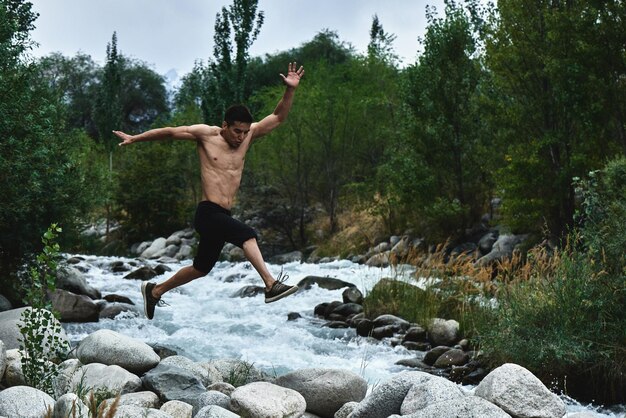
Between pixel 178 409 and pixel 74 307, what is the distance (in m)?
7.65

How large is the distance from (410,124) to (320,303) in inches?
340

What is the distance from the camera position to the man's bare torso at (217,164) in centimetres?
652

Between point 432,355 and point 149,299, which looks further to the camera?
point 432,355

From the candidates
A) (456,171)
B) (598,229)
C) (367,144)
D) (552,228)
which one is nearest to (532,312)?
(598,229)

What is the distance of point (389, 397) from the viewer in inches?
237

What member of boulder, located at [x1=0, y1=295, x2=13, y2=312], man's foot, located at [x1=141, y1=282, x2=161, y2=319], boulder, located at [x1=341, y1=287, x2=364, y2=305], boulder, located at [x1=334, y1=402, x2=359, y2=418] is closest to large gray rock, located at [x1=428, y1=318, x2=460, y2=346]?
boulder, located at [x1=341, y1=287, x2=364, y2=305]

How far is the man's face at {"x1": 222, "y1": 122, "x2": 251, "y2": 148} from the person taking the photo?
639 centimetres

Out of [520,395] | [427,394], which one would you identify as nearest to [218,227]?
[427,394]

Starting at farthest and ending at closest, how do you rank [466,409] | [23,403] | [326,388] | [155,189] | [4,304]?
[155,189] < [4,304] < [326,388] < [23,403] < [466,409]

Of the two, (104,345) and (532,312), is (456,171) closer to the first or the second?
(532,312)

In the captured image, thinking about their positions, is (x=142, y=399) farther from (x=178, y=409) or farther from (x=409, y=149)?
(x=409, y=149)

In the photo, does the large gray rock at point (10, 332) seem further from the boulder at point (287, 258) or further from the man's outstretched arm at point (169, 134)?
the boulder at point (287, 258)

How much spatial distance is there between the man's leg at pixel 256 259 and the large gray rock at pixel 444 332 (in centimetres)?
540

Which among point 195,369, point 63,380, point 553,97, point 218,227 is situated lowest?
point 195,369
